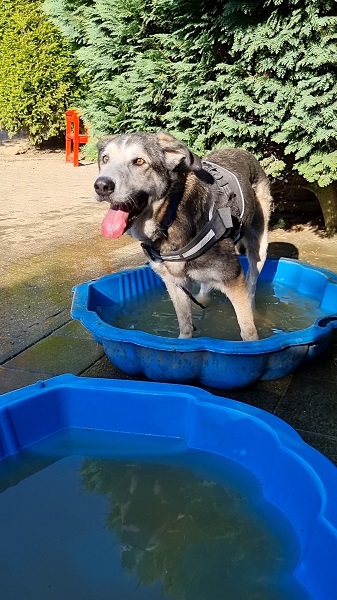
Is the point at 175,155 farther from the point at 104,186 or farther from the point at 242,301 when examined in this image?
the point at 242,301

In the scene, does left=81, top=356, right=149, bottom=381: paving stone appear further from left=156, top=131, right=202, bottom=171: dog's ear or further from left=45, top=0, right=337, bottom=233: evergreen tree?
left=45, top=0, right=337, bottom=233: evergreen tree

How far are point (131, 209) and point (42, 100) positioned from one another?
13034 mm

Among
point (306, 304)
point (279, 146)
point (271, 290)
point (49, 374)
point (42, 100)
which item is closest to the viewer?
point (49, 374)

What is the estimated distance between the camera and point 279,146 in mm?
6758

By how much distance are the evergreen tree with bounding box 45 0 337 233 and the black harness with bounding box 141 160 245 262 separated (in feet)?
6.57

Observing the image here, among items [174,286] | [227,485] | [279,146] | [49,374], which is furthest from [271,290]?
[227,485]

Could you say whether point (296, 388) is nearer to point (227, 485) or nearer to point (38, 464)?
point (227, 485)

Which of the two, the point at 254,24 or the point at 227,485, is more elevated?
the point at 254,24

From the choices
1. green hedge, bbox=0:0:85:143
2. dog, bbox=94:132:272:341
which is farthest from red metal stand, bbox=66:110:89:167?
dog, bbox=94:132:272:341

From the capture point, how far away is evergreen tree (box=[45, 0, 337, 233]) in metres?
5.69

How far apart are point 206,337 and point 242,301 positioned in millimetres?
378

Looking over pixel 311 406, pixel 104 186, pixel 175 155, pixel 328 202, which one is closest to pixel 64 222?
pixel 328 202

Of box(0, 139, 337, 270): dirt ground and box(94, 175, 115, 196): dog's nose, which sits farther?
box(0, 139, 337, 270): dirt ground

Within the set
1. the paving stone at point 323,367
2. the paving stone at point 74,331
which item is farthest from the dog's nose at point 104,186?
the paving stone at point 323,367
